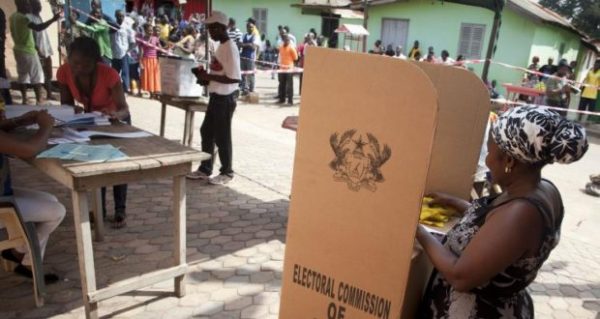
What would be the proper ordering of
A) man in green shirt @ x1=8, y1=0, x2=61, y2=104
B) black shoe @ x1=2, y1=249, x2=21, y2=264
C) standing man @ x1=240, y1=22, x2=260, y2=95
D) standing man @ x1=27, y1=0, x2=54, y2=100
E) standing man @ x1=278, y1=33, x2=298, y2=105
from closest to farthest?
1. black shoe @ x1=2, y1=249, x2=21, y2=264
2. man in green shirt @ x1=8, y1=0, x2=61, y2=104
3. standing man @ x1=27, y1=0, x2=54, y2=100
4. standing man @ x1=278, y1=33, x2=298, y2=105
5. standing man @ x1=240, y1=22, x2=260, y2=95

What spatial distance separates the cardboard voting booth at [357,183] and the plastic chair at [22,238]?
1743mm

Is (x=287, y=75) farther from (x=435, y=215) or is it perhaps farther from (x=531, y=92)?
(x=435, y=215)

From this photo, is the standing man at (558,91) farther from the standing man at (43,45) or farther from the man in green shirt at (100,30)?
the standing man at (43,45)

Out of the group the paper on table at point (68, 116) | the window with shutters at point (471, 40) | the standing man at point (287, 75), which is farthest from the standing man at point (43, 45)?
the window with shutters at point (471, 40)

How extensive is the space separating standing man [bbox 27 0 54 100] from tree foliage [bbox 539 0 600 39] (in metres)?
37.8

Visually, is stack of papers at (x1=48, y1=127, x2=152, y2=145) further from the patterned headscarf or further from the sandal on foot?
the sandal on foot

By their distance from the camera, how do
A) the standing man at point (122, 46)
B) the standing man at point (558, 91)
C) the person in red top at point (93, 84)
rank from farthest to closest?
the standing man at point (558, 91) < the standing man at point (122, 46) < the person in red top at point (93, 84)

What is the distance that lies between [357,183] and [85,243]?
168cm

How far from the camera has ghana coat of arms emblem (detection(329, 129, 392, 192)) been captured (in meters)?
1.49

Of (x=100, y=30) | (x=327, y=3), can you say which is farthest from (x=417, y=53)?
(x=100, y=30)

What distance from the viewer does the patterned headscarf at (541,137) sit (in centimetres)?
134

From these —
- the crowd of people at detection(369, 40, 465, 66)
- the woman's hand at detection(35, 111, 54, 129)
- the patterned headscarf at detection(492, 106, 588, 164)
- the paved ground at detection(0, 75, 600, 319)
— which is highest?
the crowd of people at detection(369, 40, 465, 66)

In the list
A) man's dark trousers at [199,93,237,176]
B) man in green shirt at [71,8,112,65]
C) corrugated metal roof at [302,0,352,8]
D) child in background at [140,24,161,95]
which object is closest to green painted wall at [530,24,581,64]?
corrugated metal roof at [302,0,352,8]

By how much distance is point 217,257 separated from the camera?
3.62 m
